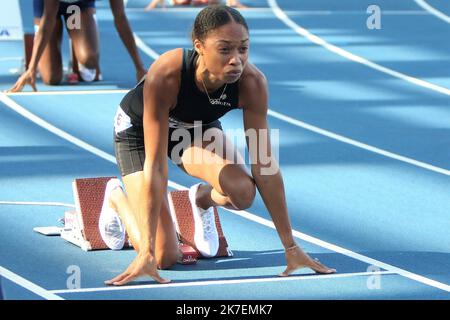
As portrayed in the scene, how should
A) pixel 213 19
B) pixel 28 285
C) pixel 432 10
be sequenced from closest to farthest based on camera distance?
1. pixel 213 19
2. pixel 28 285
3. pixel 432 10

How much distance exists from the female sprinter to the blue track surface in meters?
0.15

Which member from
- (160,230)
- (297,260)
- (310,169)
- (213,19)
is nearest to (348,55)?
(310,169)

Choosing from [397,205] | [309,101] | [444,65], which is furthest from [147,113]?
[444,65]

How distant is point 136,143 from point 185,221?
60 centimetres

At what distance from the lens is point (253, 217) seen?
7680 mm

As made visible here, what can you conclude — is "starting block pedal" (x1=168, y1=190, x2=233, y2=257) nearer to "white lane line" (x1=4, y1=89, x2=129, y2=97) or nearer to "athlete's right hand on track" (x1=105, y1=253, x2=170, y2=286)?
"athlete's right hand on track" (x1=105, y1=253, x2=170, y2=286)

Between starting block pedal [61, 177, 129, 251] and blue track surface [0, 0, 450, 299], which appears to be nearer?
blue track surface [0, 0, 450, 299]

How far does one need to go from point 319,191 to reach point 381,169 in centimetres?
81

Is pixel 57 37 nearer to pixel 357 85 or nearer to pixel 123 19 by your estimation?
pixel 123 19

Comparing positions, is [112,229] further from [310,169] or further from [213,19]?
[310,169]

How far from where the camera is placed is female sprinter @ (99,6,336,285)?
19.7 ft

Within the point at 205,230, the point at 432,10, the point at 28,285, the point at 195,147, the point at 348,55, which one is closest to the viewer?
the point at 28,285

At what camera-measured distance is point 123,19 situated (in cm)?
1079

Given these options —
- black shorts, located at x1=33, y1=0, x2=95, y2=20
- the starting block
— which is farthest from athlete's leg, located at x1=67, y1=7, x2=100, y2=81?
the starting block
